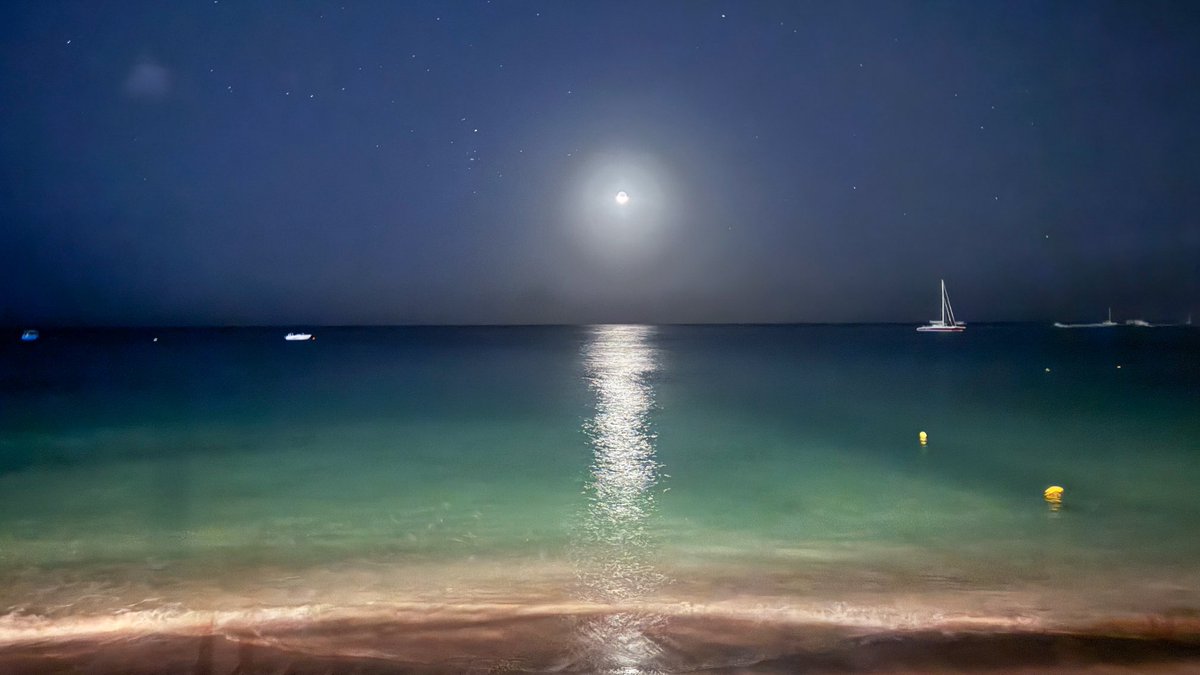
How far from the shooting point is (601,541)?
1055 cm

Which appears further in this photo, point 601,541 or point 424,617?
point 601,541

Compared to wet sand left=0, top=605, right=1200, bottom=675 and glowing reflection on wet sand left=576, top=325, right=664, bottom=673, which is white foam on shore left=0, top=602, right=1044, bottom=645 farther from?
glowing reflection on wet sand left=576, top=325, right=664, bottom=673

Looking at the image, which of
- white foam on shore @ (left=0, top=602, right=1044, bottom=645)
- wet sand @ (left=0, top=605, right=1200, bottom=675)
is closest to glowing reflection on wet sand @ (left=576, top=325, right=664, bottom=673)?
wet sand @ (left=0, top=605, right=1200, bottom=675)

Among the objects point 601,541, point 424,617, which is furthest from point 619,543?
point 424,617

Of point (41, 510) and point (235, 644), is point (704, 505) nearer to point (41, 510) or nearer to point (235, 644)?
point (235, 644)

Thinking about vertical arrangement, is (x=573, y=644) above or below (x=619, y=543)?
above

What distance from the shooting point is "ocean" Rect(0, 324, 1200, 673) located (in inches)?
260

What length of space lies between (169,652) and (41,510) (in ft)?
28.1

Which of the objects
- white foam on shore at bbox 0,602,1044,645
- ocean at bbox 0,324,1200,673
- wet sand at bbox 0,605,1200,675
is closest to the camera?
wet sand at bbox 0,605,1200,675

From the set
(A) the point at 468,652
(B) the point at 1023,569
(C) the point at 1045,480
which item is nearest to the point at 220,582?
(A) the point at 468,652

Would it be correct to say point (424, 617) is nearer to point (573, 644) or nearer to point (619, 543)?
point (573, 644)

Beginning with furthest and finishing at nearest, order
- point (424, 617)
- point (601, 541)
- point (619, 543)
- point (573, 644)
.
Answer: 1. point (601, 541)
2. point (619, 543)
3. point (424, 617)
4. point (573, 644)

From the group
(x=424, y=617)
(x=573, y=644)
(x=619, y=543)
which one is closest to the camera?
(x=573, y=644)

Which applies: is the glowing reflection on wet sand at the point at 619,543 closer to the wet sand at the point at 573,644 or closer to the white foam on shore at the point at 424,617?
the wet sand at the point at 573,644
